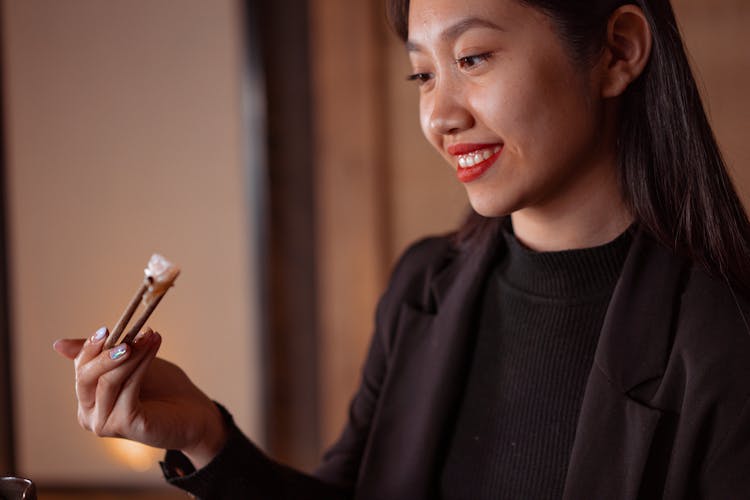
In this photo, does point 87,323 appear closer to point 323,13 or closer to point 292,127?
point 292,127

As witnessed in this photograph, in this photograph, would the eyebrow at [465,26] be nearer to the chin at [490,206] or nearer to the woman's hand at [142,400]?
the chin at [490,206]

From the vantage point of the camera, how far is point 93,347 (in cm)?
92

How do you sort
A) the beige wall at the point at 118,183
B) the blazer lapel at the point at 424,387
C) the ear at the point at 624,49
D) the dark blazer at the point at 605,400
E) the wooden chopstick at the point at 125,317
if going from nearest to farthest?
the wooden chopstick at the point at 125,317 → the dark blazer at the point at 605,400 → the ear at the point at 624,49 → the blazer lapel at the point at 424,387 → the beige wall at the point at 118,183

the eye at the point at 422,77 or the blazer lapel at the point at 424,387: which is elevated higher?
the eye at the point at 422,77

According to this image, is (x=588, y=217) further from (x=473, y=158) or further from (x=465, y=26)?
(x=465, y=26)

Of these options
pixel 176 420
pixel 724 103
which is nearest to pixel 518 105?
pixel 176 420

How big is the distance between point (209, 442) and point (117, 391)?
0.20 m

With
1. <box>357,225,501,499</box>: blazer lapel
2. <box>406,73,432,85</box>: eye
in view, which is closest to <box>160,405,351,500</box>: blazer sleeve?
<box>357,225,501,499</box>: blazer lapel

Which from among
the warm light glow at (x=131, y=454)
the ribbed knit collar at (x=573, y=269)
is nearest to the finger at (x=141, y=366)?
the ribbed knit collar at (x=573, y=269)

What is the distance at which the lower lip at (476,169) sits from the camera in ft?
3.52

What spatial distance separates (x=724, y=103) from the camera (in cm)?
244

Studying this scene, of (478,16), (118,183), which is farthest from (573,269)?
(118,183)

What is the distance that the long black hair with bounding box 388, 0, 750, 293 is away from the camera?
1053mm

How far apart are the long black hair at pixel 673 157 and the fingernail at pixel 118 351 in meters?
0.62
